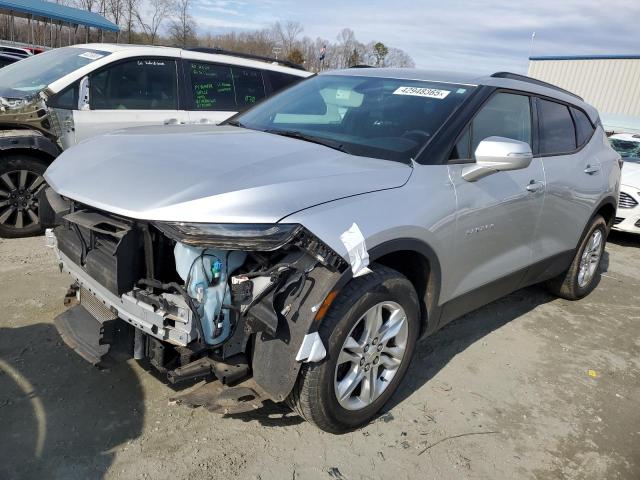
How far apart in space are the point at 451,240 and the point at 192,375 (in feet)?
5.04

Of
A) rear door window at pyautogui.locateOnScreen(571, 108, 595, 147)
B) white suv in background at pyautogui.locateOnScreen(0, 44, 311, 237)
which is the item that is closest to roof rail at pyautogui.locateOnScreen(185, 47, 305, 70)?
white suv in background at pyautogui.locateOnScreen(0, 44, 311, 237)

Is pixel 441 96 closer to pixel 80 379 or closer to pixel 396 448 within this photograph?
pixel 396 448

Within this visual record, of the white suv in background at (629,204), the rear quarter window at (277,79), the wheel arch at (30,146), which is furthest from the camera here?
the white suv in background at (629,204)

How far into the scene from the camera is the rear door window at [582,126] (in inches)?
176

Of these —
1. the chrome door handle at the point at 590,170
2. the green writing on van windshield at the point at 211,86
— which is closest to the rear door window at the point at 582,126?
the chrome door handle at the point at 590,170

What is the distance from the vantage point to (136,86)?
5.61 meters

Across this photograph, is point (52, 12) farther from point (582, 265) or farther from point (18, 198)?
point (582, 265)

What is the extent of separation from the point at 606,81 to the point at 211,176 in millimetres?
29810

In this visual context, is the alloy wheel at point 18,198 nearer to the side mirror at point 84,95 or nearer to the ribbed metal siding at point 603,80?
the side mirror at point 84,95

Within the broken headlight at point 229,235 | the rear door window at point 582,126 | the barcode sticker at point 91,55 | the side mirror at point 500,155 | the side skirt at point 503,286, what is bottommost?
the side skirt at point 503,286

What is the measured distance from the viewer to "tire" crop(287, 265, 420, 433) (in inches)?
95.7

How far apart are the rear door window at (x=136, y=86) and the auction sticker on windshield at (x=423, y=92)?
3.16m

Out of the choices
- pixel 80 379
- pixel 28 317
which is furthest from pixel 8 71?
pixel 80 379

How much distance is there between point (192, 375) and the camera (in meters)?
2.45
